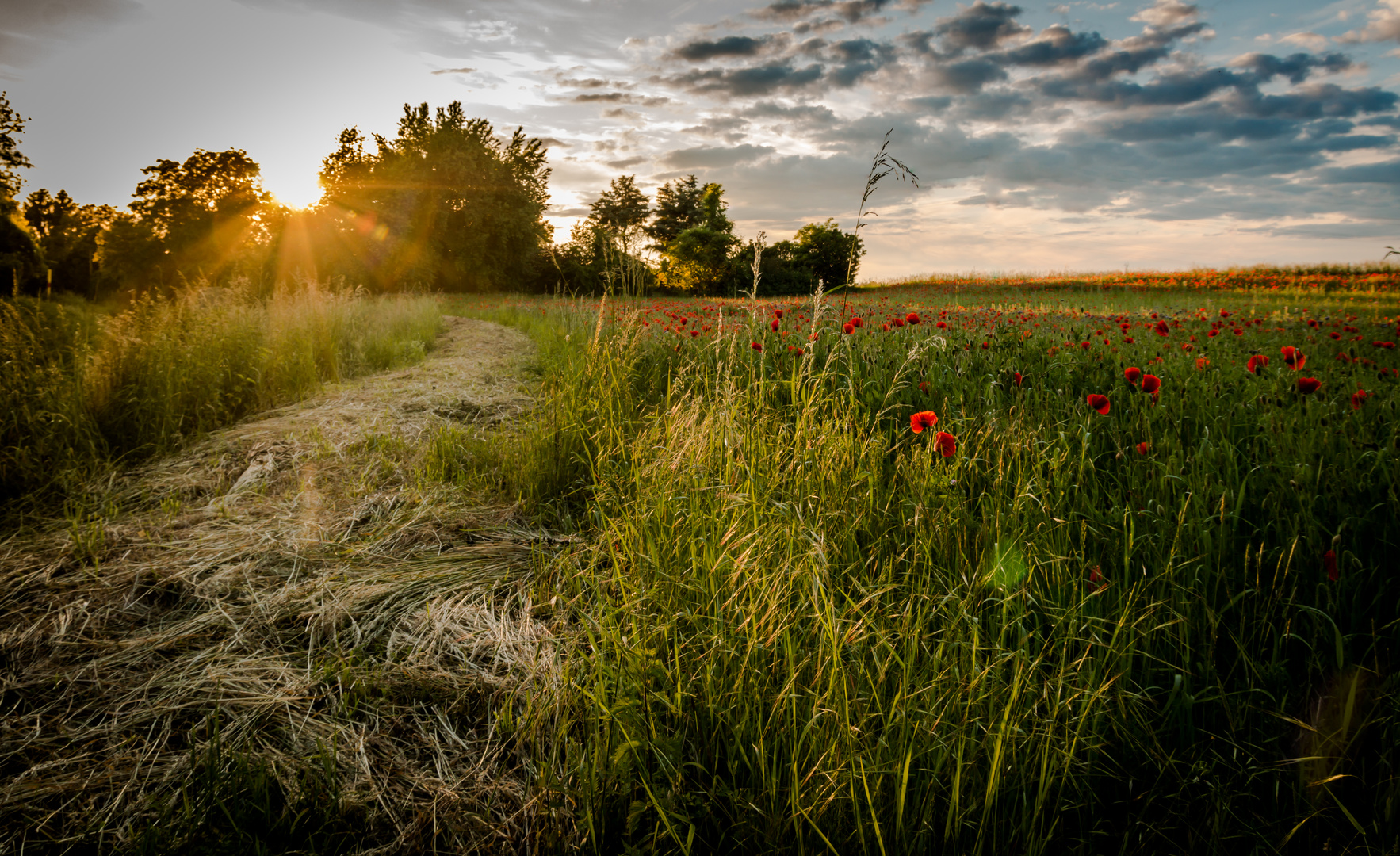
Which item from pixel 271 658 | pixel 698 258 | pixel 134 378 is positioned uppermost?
pixel 698 258

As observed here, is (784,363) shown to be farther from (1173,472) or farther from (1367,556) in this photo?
(1367,556)

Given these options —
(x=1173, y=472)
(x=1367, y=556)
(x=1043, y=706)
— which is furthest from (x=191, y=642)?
(x=1367, y=556)

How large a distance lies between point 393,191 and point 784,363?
29323 mm

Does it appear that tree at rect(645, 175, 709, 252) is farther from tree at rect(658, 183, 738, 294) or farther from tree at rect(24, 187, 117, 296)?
tree at rect(24, 187, 117, 296)

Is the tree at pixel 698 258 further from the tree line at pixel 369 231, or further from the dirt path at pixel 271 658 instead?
the dirt path at pixel 271 658

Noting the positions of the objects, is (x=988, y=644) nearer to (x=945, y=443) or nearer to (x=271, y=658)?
(x=945, y=443)

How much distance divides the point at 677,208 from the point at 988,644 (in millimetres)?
47329

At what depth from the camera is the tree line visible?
19094 millimetres

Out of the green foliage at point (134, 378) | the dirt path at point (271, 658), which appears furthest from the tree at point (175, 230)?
the dirt path at point (271, 658)

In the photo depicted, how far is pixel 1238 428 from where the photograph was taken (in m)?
2.76

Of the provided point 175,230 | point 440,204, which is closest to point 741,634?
point 175,230

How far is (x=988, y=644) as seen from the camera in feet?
5.23

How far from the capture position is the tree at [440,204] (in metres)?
25.3

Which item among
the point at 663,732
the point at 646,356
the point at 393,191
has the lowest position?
the point at 663,732
